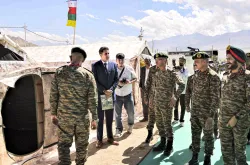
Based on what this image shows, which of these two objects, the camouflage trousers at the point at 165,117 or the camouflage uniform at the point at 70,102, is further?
the camouflage trousers at the point at 165,117

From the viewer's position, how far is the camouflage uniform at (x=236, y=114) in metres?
3.10

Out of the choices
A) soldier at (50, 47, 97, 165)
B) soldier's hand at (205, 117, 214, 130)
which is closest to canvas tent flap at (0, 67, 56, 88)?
soldier at (50, 47, 97, 165)

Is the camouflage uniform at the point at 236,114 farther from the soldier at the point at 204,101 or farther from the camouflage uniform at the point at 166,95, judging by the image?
the camouflage uniform at the point at 166,95

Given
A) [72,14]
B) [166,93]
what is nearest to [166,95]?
[166,93]

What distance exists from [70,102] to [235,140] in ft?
7.20

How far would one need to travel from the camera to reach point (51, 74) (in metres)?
4.34

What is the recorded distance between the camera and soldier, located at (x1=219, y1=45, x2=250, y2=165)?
310 cm

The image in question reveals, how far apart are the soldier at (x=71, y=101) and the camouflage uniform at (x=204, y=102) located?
1.62 meters

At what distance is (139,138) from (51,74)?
2.50 m

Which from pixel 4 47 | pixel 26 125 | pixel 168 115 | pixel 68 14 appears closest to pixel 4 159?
pixel 26 125

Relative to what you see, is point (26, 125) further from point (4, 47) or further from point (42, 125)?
point (4, 47)

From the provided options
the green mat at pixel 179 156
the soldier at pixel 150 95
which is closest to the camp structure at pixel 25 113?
the green mat at pixel 179 156

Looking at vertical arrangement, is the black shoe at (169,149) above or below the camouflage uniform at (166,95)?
below

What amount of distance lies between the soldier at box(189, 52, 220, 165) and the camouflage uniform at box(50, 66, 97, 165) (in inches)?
64.0
